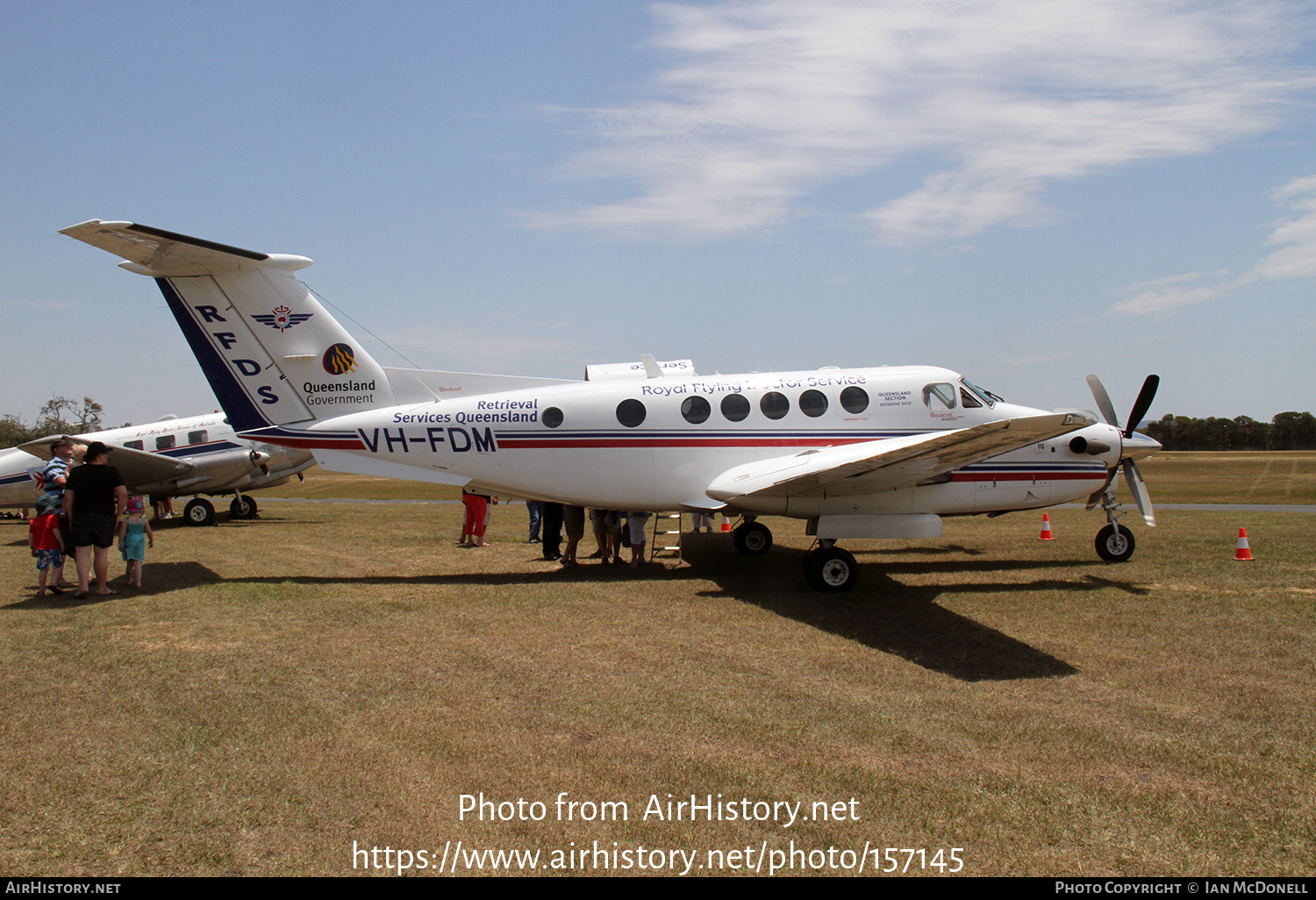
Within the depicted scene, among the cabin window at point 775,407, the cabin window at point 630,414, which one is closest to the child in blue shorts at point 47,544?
the cabin window at point 630,414

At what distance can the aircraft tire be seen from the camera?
77.7ft

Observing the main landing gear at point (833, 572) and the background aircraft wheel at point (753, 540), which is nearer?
the main landing gear at point (833, 572)

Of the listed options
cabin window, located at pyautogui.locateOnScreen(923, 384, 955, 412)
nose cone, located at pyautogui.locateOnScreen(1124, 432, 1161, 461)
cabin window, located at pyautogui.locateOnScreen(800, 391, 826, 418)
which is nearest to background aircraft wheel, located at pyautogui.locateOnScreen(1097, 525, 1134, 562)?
nose cone, located at pyautogui.locateOnScreen(1124, 432, 1161, 461)

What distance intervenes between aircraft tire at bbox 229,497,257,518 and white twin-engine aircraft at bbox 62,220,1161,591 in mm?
13012

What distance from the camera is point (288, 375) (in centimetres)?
1215

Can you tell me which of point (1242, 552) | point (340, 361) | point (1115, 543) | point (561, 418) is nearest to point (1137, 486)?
point (1115, 543)

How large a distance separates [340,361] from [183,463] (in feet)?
40.7

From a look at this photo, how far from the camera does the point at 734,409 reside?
12.2 metres

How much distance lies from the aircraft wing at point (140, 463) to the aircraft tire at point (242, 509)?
217 cm

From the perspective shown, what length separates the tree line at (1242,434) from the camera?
85.1 metres

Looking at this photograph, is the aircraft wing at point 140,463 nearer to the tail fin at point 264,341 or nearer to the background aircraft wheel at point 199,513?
the background aircraft wheel at point 199,513

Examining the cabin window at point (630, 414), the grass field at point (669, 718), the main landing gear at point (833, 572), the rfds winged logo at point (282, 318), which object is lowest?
the grass field at point (669, 718)

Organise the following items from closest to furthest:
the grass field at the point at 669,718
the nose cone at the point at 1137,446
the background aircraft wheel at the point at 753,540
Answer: the grass field at the point at 669,718
the nose cone at the point at 1137,446
the background aircraft wheel at the point at 753,540
